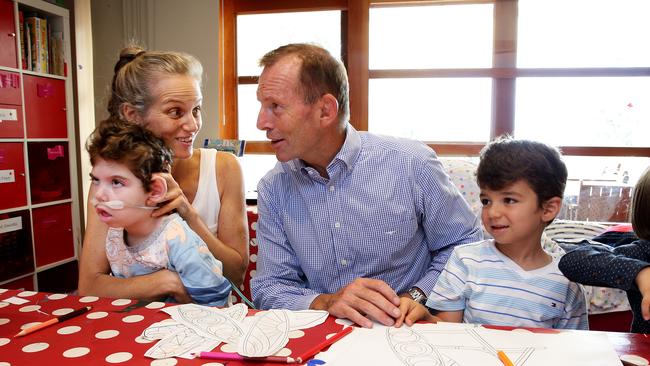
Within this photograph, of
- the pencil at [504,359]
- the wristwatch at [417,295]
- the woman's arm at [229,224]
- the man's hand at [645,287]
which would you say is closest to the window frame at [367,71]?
the woman's arm at [229,224]

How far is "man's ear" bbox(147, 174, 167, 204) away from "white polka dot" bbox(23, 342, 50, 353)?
0.46 meters

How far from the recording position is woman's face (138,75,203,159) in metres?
1.48

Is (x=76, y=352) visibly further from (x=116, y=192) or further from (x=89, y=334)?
(x=116, y=192)

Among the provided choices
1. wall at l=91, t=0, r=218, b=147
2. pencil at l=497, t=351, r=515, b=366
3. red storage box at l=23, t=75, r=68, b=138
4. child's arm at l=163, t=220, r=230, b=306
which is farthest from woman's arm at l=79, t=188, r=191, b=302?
wall at l=91, t=0, r=218, b=147

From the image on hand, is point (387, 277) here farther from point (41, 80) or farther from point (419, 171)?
point (41, 80)

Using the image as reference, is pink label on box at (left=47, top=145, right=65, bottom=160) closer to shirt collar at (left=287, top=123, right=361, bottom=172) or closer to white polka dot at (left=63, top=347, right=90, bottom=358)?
shirt collar at (left=287, top=123, right=361, bottom=172)

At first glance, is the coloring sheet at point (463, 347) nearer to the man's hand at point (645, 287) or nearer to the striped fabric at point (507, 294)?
the man's hand at point (645, 287)

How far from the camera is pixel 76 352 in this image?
769mm

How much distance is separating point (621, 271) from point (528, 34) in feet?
9.86

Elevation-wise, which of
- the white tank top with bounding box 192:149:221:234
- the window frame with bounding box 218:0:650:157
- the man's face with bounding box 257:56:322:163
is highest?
the window frame with bounding box 218:0:650:157

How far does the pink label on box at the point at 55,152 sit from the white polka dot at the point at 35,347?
9.56 feet

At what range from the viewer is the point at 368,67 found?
368 cm

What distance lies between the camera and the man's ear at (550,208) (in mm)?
1185

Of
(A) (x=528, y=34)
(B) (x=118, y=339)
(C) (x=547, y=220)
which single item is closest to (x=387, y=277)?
(C) (x=547, y=220)
